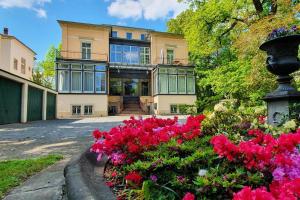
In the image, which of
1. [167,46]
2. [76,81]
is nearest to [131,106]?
[76,81]

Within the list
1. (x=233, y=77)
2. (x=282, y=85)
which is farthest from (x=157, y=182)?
(x=233, y=77)

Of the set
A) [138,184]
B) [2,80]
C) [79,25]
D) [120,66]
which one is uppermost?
[79,25]

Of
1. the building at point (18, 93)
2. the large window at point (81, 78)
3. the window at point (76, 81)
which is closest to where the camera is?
the building at point (18, 93)

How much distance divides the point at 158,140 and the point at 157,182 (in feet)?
1.82

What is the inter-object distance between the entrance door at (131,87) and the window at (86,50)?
553cm

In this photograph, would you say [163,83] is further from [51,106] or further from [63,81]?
[51,106]

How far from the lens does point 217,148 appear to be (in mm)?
1452

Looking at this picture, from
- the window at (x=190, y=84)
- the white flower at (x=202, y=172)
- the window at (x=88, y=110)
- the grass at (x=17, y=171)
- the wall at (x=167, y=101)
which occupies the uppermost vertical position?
the window at (x=190, y=84)

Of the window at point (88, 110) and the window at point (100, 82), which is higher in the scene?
the window at point (100, 82)

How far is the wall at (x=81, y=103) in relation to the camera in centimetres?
2214

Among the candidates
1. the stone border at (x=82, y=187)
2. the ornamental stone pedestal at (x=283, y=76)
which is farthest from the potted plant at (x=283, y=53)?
the stone border at (x=82, y=187)

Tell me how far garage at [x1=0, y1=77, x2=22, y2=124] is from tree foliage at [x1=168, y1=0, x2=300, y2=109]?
1022 cm

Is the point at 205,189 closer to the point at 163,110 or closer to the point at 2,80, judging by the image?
the point at 2,80

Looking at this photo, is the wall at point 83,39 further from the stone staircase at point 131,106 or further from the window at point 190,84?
the window at point 190,84
